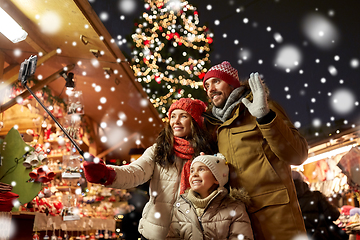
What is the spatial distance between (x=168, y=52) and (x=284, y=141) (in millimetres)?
8518

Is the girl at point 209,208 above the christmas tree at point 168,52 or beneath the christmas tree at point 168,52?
beneath

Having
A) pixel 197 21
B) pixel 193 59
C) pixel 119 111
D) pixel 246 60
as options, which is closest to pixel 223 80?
pixel 119 111

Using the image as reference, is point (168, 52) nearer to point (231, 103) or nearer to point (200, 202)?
point (231, 103)

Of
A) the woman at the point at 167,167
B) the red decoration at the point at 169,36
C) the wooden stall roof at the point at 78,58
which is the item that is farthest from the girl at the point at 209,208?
the red decoration at the point at 169,36

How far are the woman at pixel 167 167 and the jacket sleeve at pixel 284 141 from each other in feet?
1.70

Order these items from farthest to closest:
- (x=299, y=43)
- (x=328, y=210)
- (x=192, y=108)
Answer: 1. (x=299, y=43)
2. (x=328, y=210)
3. (x=192, y=108)

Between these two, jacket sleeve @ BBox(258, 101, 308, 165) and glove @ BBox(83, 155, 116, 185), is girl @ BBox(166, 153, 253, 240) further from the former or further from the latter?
glove @ BBox(83, 155, 116, 185)

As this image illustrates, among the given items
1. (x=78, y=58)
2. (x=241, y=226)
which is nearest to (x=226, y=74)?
(x=241, y=226)

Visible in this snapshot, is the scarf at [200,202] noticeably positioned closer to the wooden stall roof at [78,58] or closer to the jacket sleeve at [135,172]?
the jacket sleeve at [135,172]

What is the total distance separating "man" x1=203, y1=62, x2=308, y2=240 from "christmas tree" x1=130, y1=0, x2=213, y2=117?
7260mm

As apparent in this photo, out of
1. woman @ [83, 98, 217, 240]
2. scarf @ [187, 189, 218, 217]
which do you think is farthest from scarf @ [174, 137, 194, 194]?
scarf @ [187, 189, 218, 217]

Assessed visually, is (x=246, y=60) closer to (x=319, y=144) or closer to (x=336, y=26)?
(x=336, y=26)

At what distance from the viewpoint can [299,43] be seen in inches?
460

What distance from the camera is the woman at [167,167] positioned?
1835 mm
